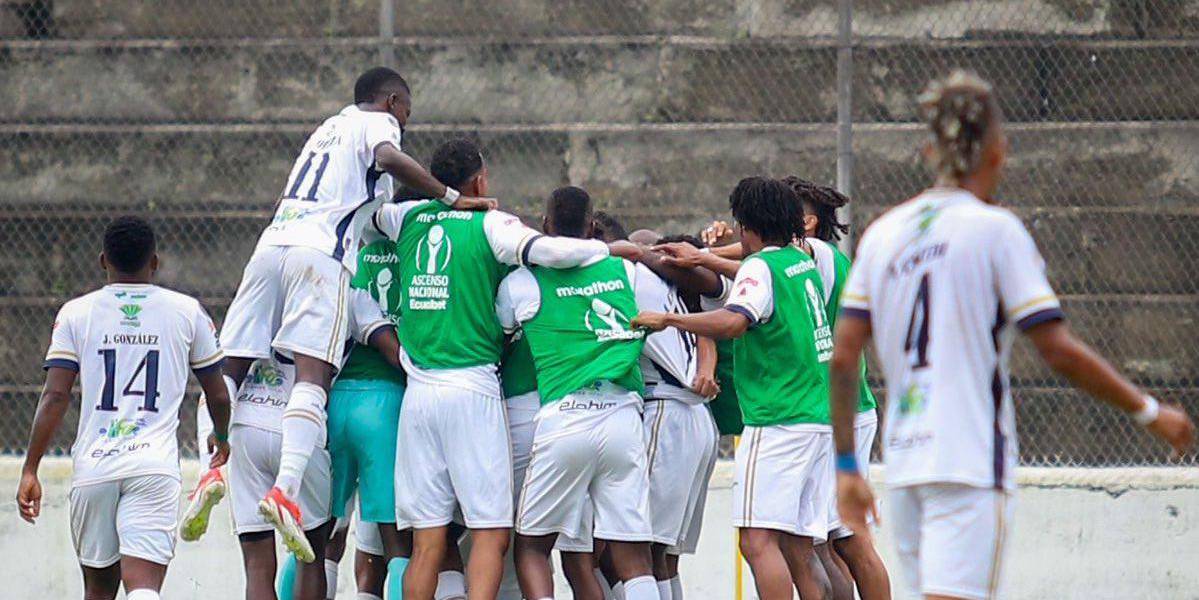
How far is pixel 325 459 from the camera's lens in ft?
27.2

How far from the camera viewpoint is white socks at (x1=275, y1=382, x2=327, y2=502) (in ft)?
25.2

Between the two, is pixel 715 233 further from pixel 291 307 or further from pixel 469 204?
pixel 291 307

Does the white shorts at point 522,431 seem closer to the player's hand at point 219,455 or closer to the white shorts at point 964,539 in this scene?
the player's hand at point 219,455

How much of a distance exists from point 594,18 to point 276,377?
4511 mm

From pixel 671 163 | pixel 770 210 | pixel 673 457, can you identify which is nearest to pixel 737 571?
pixel 673 457

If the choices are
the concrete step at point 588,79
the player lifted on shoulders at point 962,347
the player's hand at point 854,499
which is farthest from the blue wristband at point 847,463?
the concrete step at point 588,79

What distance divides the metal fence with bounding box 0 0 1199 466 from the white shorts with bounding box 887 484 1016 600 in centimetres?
631

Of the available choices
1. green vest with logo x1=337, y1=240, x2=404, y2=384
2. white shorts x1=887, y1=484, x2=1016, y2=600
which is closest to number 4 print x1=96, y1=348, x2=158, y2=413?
green vest with logo x1=337, y1=240, x2=404, y2=384

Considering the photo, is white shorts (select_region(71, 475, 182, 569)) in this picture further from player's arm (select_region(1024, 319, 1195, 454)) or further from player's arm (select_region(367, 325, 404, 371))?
player's arm (select_region(1024, 319, 1195, 454))

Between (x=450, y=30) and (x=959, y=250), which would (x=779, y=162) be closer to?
(x=450, y=30)

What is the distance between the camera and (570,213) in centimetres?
828

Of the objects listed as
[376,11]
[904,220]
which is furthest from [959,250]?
[376,11]

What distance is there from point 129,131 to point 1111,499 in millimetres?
6803

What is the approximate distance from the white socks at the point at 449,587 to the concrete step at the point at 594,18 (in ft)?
15.6
